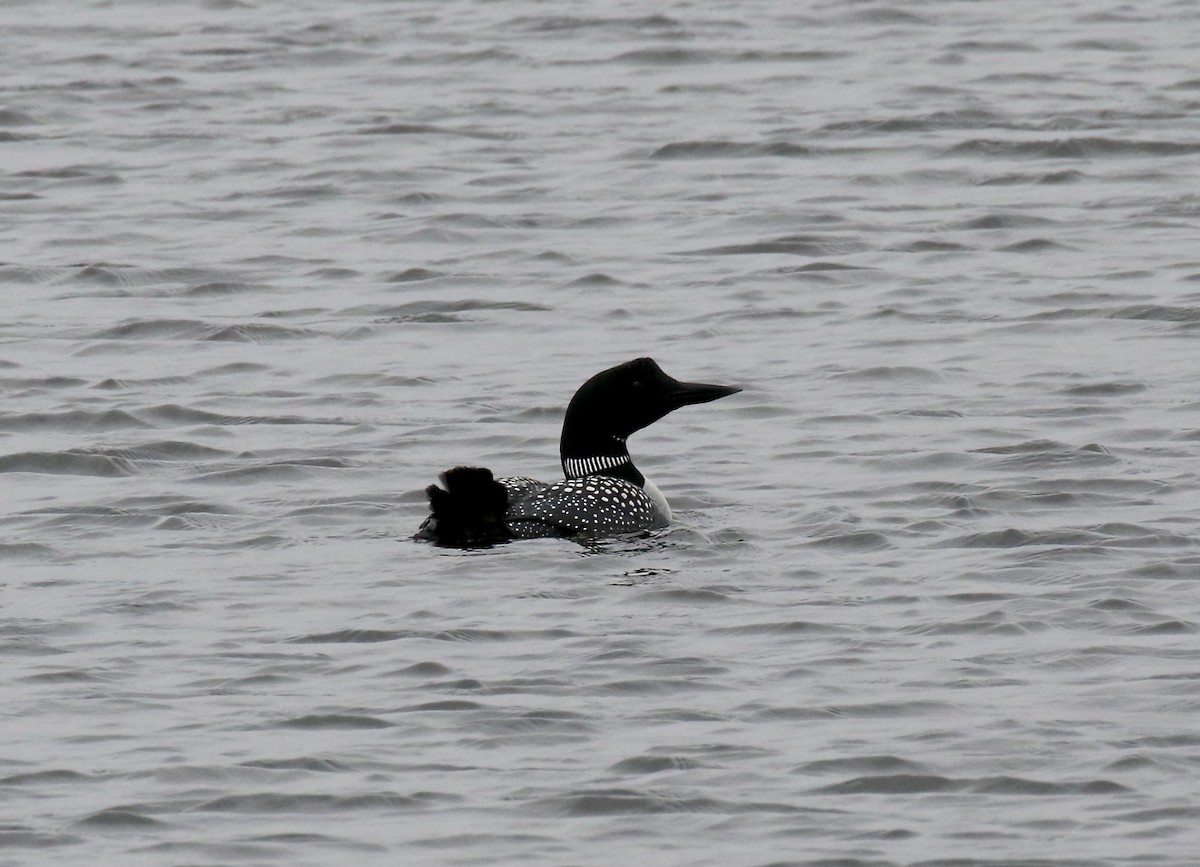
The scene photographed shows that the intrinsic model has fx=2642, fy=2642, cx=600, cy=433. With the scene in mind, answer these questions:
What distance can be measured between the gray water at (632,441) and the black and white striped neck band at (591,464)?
1.40 feet

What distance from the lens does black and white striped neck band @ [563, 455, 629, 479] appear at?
10352 mm

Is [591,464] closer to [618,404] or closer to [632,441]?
[618,404]

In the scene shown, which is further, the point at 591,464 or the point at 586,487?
the point at 591,464

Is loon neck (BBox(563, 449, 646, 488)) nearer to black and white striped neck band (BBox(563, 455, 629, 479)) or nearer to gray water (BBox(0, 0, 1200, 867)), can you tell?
black and white striped neck band (BBox(563, 455, 629, 479))

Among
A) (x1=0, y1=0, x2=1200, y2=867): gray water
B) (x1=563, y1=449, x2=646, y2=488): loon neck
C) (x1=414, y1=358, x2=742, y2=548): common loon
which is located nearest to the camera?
(x1=0, y1=0, x2=1200, y2=867): gray water

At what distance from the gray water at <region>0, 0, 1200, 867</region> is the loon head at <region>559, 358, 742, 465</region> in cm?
46

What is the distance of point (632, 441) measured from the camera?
11.9m

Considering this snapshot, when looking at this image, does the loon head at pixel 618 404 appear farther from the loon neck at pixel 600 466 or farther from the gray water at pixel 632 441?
the gray water at pixel 632 441

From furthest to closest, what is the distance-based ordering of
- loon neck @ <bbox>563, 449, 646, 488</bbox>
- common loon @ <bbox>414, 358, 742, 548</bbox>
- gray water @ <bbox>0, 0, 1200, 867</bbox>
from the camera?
loon neck @ <bbox>563, 449, 646, 488</bbox>
common loon @ <bbox>414, 358, 742, 548</bbox>
gray water @ <bbox>0, 0, 1200, 867</bbox>

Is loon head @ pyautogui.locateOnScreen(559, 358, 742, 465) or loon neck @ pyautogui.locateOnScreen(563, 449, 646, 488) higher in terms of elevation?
loon head @ pyautogui.locateOnScreen(559, 358, 742, 465)

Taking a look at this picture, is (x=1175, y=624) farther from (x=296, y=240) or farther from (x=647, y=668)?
(x=296, y=240)

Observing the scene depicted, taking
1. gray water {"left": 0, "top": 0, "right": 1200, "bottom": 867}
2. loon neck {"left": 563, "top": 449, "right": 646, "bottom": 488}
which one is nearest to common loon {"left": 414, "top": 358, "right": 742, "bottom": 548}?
loon neck {"left": 563, "top": 449, "right": 646, "bottom": 488}

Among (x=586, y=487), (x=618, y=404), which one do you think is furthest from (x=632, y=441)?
(x=586, y=487)

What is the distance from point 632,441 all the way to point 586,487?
1.89 metres
